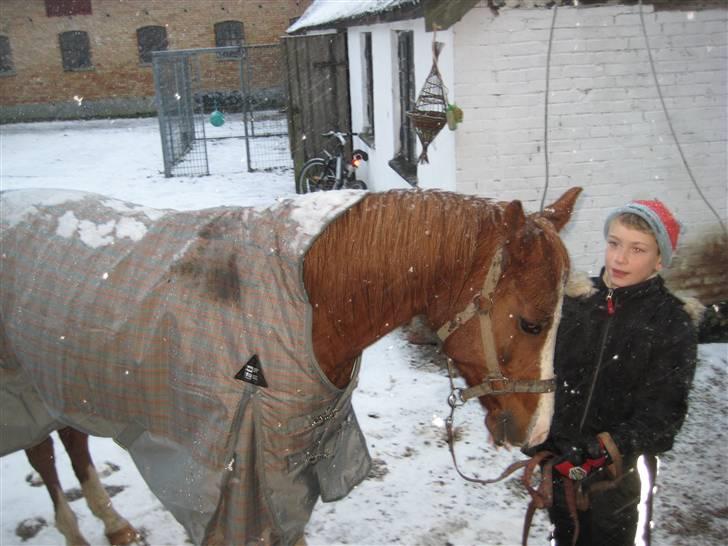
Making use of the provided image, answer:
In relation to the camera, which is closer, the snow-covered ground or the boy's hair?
the boy's hair

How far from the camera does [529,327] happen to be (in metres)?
1.96

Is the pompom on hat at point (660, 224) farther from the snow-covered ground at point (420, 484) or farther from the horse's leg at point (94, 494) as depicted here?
the horse's leg at point (94, 494)

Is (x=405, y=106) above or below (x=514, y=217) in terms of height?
above

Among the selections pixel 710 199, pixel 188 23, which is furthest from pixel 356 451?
pixel 188 23

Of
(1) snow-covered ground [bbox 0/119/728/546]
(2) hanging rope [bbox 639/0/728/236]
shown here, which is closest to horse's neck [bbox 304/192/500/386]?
(1) snow-covered ground [bbox 0/119/728/546]

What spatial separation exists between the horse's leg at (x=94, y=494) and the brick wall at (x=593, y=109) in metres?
3.06

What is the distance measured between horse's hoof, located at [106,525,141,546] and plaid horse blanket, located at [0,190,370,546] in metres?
0.96

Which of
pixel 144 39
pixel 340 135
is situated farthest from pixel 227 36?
pixel 340 135

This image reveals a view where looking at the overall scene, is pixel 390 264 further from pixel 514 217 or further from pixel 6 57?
pixel 6 57

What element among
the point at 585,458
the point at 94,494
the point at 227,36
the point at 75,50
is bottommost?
the point at 94,494

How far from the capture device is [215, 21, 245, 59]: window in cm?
2148

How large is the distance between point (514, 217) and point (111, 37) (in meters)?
22.7

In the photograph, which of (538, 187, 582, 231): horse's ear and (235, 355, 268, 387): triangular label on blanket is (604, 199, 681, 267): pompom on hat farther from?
(235, 355, 268, 387): triangular label on blanket

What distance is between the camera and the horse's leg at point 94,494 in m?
3.07
